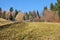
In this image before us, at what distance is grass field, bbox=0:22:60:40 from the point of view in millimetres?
10903

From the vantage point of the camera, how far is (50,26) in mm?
12555

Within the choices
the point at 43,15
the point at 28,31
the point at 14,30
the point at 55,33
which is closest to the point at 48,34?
the point at 55,33

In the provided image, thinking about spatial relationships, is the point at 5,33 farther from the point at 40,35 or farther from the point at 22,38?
the point at 40,35

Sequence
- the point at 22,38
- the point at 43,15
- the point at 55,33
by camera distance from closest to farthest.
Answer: the point at 22,38, the point at 55,33, the point at 43,15

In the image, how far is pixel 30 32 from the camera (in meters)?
11.5

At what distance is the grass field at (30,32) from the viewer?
1090 centimetres

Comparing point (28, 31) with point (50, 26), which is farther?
point (50, 26)

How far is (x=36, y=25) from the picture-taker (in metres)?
12.7

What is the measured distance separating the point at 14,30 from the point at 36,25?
1.75 meters

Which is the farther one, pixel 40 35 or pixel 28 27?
pixel 28 27

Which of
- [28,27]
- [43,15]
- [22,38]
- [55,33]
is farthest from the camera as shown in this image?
[43,15]

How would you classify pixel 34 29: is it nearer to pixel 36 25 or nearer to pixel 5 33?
pixel 36 25

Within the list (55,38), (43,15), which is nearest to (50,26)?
(55,38)

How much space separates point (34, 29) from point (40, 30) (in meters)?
0.39
